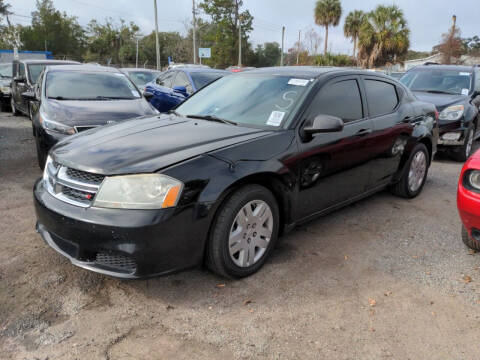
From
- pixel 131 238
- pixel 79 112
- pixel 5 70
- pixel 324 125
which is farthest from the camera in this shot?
pixel 5 70

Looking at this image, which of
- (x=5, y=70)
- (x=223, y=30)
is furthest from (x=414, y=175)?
(x=223, y=30)

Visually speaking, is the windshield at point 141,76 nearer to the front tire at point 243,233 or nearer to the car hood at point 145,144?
the car hood at point 145,144

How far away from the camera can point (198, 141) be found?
2930mm

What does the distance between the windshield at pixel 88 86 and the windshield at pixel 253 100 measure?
2703mm

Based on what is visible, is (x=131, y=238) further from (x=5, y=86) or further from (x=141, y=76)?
(x=5, y=86)

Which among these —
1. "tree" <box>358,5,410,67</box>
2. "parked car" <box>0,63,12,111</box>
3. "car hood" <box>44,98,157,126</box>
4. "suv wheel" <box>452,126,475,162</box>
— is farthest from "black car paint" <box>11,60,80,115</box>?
"tree" <box>358,5,410,67</box>

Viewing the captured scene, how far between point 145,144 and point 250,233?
1018 millimetres

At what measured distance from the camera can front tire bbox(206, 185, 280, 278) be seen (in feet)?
Answer: 8.90

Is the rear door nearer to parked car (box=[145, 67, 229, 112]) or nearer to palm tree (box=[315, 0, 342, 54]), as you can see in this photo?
parked car (box=[145, 67, 229, 112])

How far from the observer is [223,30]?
178ft

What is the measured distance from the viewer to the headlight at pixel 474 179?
3033mm

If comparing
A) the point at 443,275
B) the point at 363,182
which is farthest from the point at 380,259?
the point at 363,182

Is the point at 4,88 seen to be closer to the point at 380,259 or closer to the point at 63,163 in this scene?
the point at 63,163

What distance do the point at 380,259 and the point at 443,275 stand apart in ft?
1.60
